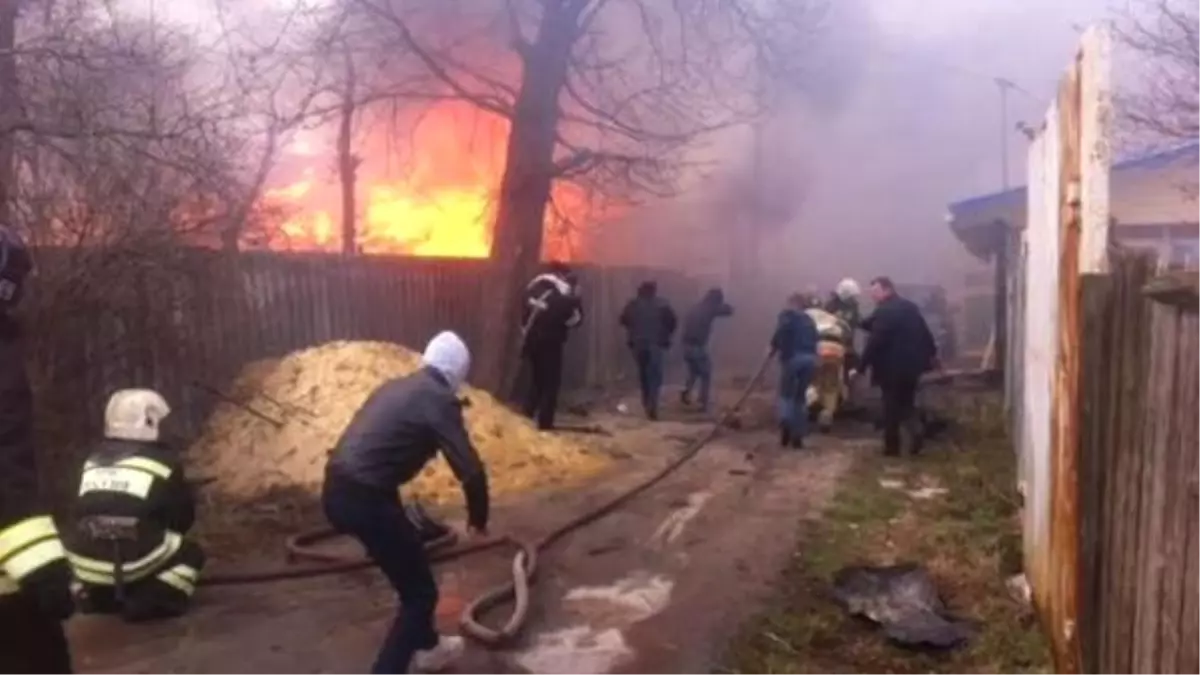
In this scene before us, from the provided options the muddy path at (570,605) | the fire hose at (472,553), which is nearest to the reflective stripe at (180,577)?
the muddy path at (570,605)

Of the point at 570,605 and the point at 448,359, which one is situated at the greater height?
the point at 448,359

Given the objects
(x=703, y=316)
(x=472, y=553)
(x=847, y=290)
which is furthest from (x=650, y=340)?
(x=472, y=553)

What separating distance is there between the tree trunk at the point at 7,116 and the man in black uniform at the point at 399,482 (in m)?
3.88

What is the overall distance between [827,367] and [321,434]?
6.04 metres

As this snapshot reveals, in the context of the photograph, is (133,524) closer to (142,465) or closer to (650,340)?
(142,465)

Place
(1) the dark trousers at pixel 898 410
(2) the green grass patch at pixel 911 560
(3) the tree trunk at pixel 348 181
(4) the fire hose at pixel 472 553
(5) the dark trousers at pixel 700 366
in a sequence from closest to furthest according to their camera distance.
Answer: (2) the green grass patch at pixel 911 560 → (4) the fire hose at pixel 472 553 → (1) the dark trousers at pixel 898 410 → (5) the dark trousers at pixel 700 366 → (3) the tree trunk at pixel 348 181

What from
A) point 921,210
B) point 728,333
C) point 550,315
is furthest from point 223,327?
point 921,210

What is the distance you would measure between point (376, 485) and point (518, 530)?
3831 millimetres

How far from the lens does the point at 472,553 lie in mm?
8141

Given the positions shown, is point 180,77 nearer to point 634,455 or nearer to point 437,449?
point 634,455

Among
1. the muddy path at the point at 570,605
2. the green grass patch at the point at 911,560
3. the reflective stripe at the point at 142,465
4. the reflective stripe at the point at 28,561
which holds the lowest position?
the muddy path at the point at 570,605

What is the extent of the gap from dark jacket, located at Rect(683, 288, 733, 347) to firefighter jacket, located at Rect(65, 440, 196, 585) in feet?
33.7

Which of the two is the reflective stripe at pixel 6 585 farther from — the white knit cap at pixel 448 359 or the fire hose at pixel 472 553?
the fire hose at pixel 472 553

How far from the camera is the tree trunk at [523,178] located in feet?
50.0
